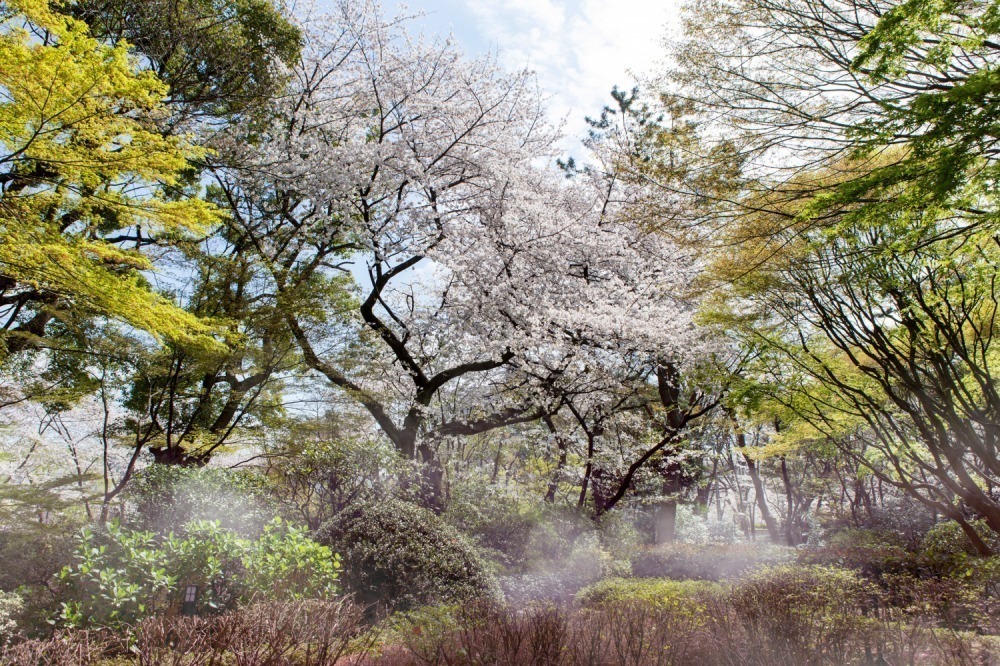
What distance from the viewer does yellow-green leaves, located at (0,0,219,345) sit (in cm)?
458

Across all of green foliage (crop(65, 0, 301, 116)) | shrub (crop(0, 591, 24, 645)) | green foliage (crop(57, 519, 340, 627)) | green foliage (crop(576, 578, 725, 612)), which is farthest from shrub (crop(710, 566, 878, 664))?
green foliage (crop(65, 0, 301, 116))

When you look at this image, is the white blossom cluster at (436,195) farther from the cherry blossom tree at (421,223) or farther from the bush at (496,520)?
the bush at (496,520)

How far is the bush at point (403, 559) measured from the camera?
20.7ft

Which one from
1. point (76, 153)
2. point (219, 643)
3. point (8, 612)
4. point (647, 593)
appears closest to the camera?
point (219, 643)

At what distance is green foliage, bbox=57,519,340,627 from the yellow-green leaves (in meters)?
A: 2.11

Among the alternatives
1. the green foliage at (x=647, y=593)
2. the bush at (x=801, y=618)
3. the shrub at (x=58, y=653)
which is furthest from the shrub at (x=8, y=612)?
the bush at (x=801, y=618)

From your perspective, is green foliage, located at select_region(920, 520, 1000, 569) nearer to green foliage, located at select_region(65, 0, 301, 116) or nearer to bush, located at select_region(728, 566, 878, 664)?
bush, located at select_region(728, 566, 878, 664)

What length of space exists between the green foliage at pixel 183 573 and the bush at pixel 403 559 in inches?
22.3

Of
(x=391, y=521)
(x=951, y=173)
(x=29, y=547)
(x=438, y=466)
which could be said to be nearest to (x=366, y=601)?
(x=391, y=521)

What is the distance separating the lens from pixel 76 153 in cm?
495

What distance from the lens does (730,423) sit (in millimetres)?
13398

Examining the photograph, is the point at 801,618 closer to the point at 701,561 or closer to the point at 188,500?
the point at 188,500

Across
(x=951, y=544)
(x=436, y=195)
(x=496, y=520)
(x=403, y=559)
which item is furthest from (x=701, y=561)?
(x=436, y=195)

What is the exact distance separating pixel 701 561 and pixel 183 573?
10307 millimetres
